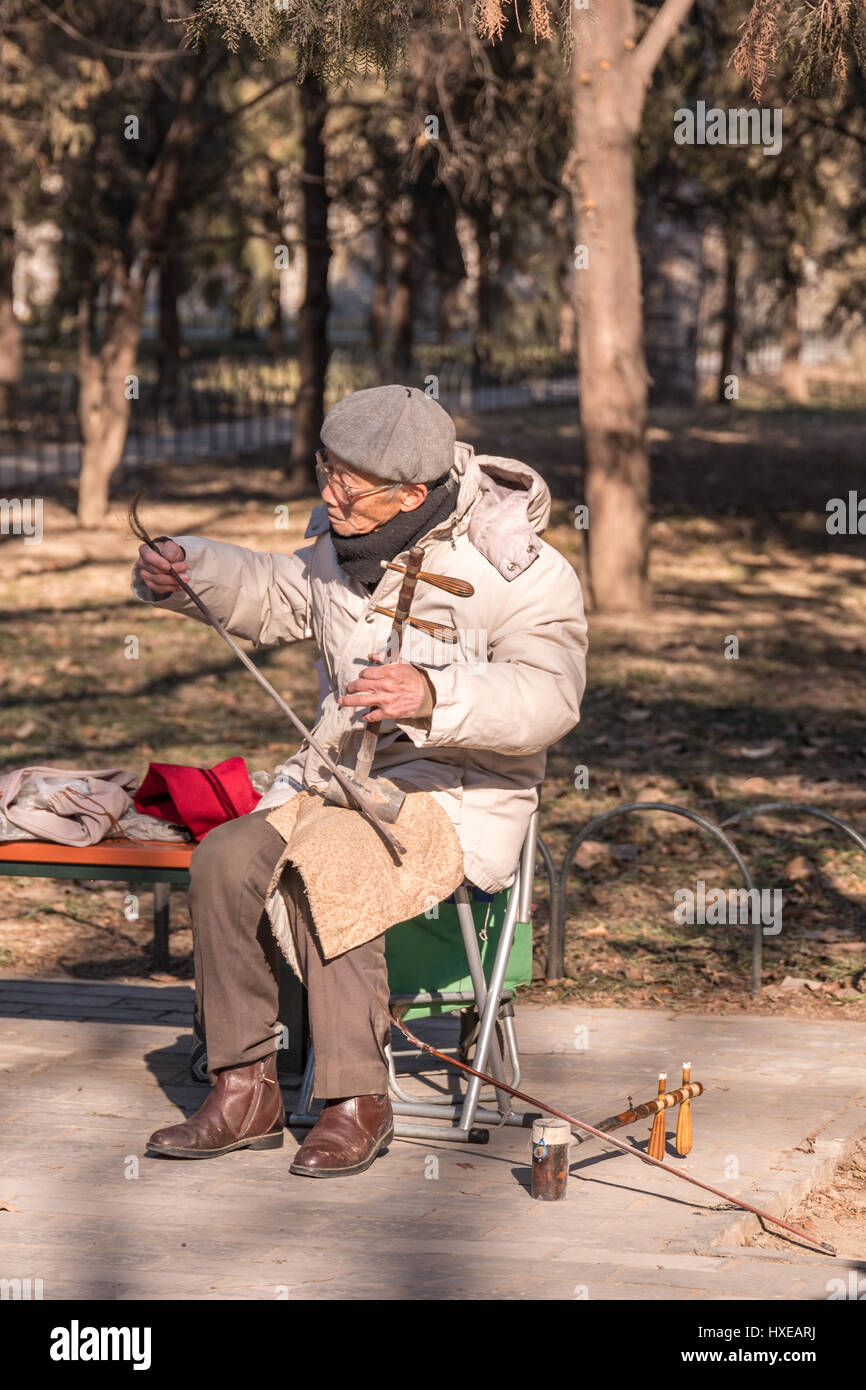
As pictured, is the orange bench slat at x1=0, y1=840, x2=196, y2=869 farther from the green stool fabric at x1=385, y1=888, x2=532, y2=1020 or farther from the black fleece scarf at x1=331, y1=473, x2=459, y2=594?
the black fleece scarf at x1=331, y1=473, x2=459, y2=594

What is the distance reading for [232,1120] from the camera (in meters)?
4.71

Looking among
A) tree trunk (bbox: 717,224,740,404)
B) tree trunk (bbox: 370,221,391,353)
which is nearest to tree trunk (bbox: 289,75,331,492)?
tree trunk (bbox: 717,224,740,404)

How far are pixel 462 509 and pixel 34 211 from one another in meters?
22.8

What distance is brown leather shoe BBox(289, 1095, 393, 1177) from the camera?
4.54m

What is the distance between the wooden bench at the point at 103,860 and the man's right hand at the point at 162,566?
864mm

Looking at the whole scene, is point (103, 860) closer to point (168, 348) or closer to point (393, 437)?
point (393, 437)

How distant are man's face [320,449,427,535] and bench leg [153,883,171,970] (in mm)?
2218

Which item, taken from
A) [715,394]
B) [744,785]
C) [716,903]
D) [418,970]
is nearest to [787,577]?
[744,785]

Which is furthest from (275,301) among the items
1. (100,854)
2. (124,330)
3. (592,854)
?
(100,854)

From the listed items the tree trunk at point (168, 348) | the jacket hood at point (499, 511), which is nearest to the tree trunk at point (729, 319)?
the tree trunk at point (168, 348)

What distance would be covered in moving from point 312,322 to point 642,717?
11194 mm

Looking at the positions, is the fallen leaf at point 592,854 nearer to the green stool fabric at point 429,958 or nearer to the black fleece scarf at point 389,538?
the green stool fabric at point 429,958

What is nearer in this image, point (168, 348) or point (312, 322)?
point (312, 322)

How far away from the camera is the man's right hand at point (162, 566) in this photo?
494 cm
